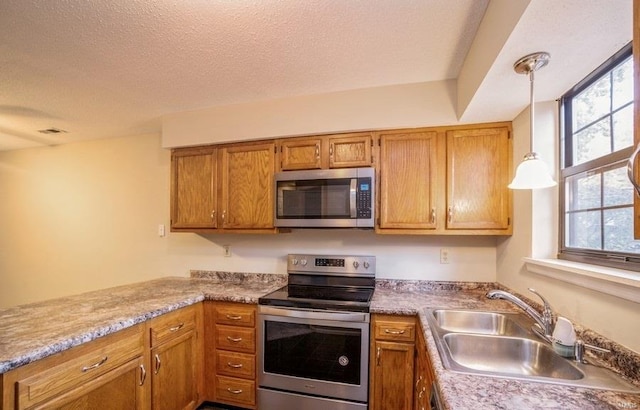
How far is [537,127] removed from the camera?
1.70 metres

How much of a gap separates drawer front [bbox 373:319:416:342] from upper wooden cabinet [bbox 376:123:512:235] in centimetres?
62

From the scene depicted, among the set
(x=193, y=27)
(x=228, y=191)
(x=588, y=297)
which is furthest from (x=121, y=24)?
(x=588, y=297)

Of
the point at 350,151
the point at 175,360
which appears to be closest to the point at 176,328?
the point at 175,360

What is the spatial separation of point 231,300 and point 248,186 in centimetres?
89

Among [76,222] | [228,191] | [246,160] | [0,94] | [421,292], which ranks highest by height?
[0,94]

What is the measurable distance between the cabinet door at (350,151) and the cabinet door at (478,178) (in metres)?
0.56

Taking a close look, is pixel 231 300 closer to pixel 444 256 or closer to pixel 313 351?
pixel 313 351

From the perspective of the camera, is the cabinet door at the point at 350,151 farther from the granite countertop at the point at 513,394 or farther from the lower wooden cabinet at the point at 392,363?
the granite countertop at the point at 513,394

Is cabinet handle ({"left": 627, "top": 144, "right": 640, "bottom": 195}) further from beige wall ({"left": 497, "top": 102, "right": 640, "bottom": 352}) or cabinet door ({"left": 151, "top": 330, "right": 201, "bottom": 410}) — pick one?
cabinet door ({"left": 151, "top": 330, "right": 201, "bottom": 410})

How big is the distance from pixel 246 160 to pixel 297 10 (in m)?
1.29

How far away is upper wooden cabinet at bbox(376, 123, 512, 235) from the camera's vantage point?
198 centimetres

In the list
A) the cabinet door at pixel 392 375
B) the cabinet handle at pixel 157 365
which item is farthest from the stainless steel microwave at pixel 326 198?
the cabinet handle at pixel 157 365

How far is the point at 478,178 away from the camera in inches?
78.7

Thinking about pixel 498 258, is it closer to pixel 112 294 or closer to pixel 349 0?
pixel 349 0
